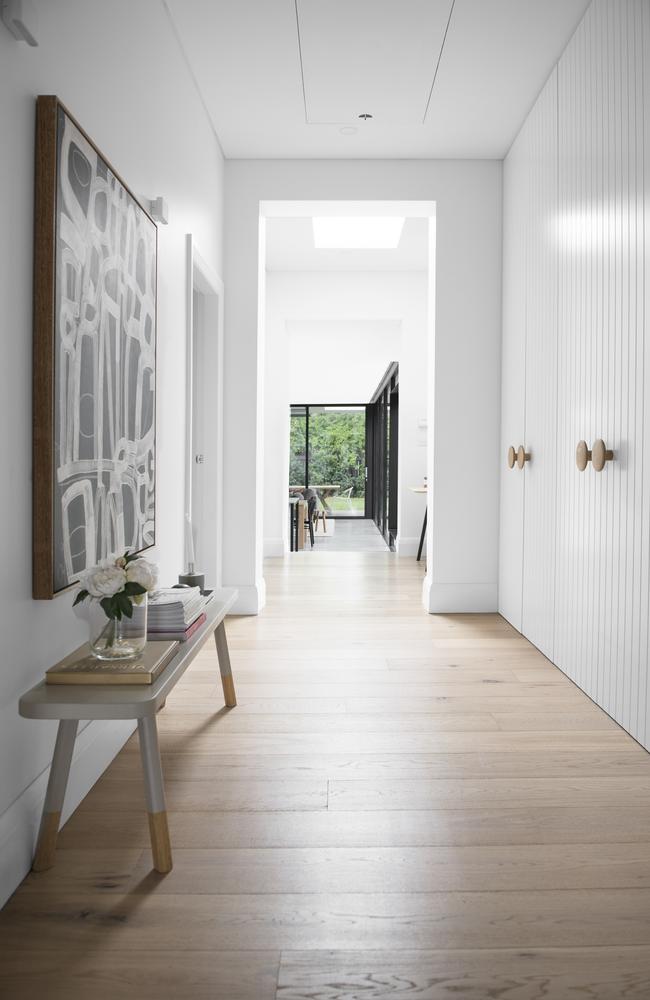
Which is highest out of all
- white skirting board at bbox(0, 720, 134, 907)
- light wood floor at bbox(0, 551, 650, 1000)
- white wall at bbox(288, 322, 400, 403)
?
white wall at bbox(288, 322, 400, 403)

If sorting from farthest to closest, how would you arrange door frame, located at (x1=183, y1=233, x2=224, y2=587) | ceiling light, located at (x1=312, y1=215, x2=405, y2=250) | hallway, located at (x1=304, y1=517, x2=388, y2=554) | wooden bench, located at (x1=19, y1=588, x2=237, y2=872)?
1. hallway, located at (x1=304, y1=517, x2=388, y2=554)
2. ceiling light, located at (x1=312, y1=215, x2=405, y2=250)
3. door frame, located at (x1=183, y1=233, x2=224, y2=587)
4. wooden bench, located at (x1=19, y1=588, x2=237, y2=872)

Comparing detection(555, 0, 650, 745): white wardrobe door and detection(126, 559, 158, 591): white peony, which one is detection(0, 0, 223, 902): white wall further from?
detection(555, 0, 650, 745): white wardrobe door

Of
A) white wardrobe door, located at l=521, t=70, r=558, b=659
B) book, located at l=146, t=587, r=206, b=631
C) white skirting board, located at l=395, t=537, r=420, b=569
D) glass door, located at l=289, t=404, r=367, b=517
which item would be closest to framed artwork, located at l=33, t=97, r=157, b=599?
book, located at l=146, t=587, r=206, b=631

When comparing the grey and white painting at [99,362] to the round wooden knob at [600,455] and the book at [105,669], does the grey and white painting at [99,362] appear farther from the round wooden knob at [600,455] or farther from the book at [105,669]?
the round wooden knob at [600,455]

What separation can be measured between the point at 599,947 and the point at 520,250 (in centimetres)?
362

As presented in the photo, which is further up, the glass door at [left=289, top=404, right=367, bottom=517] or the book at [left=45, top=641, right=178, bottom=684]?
the glass door at [left=289, top=404, right=367, bottom=517]

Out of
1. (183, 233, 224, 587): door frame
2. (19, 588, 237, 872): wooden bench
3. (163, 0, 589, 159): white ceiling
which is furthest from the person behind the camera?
(183, 233, 224, 587): door frame

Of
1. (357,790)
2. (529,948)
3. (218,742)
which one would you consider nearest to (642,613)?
(357,790)

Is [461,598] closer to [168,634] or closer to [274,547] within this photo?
[168,634]

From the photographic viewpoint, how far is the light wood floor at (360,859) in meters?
1.44

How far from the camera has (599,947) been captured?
151 cm

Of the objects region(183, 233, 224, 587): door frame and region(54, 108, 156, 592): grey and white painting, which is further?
region(183, 233, 224, 587): door frame

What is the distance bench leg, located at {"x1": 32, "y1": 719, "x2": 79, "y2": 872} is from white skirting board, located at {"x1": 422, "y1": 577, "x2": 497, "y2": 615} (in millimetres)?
3299

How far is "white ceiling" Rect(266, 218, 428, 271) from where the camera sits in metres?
6.15
